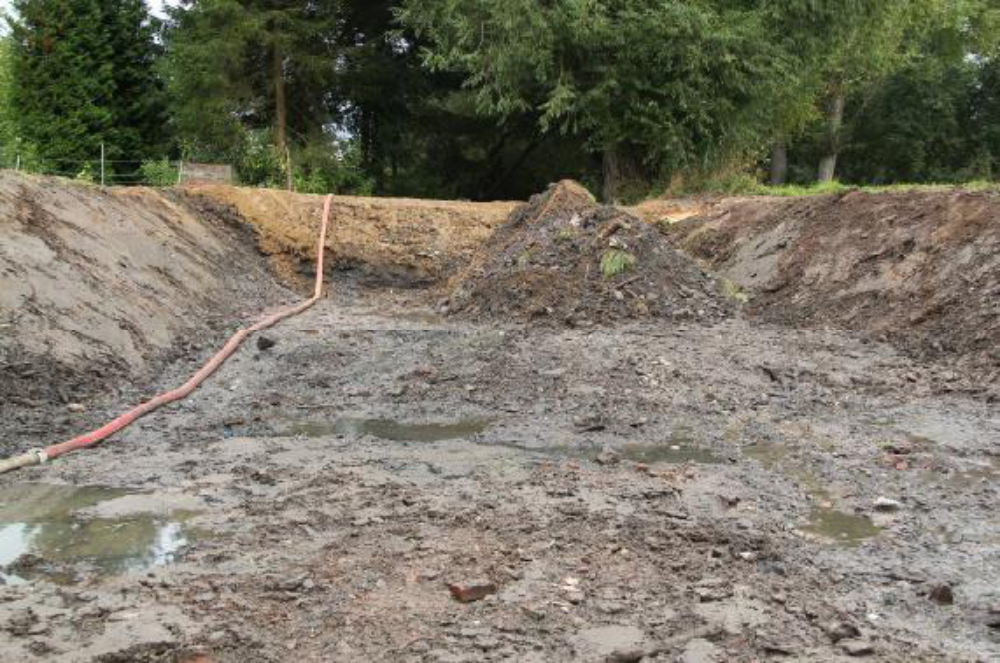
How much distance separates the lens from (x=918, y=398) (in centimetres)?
826

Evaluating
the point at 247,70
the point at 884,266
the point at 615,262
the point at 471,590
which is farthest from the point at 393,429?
the point at 247,70

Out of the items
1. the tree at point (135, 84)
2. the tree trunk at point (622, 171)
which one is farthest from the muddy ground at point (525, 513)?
the tree at point (135, 84)

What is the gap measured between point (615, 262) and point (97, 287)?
20.2ft

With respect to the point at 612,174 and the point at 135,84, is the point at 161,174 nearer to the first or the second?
the point at 135,84

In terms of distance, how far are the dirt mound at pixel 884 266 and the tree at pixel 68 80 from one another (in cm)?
1737

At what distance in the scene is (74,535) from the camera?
5.29 meters

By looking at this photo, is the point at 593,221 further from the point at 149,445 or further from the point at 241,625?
the point at 241,625

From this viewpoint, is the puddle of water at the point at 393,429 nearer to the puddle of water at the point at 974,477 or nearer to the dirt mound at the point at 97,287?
the dirt mound at the point at 97,287

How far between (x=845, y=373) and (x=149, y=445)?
6.24m

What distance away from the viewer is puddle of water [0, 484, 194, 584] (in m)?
4.85

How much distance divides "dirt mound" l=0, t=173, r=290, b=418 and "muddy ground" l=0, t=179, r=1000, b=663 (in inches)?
19.8

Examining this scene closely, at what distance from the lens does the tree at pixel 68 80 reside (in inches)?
956

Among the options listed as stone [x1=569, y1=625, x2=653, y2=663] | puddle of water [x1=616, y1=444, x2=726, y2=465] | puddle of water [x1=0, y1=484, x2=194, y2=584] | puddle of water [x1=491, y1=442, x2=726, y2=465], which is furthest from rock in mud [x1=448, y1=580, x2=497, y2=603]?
puddle of water [x1=616, y1=444, x2=726, y2=465]

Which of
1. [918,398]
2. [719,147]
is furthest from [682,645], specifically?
[719,147]
